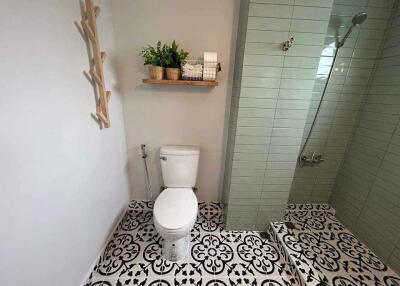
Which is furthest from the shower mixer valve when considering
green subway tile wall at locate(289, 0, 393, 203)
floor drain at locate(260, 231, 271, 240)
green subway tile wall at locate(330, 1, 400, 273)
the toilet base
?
the toilet base

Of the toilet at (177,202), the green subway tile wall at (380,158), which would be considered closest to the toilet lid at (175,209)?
the toilet at (177,202)

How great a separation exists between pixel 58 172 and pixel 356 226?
7.90 feet

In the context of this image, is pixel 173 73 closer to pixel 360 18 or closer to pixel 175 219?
pixel 175 219

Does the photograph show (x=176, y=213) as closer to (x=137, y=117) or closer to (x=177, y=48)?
(x=137, y=117)

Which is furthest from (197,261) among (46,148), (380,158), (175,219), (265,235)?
(380,158)

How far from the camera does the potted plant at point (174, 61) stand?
1386 millimetres

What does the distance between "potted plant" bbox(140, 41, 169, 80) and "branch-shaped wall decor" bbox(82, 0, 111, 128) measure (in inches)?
12.7

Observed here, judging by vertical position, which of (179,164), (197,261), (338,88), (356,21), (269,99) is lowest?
(197,261)

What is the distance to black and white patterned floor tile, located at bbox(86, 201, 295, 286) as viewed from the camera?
1.26m

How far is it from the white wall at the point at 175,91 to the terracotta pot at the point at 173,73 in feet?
0.53

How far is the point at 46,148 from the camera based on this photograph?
2.76 ft

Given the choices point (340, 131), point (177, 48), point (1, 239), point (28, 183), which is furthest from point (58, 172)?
point (340, 131)

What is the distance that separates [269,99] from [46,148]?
4.60 ft

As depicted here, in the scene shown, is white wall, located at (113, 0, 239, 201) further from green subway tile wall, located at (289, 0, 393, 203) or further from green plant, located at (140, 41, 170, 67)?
green subway tile wall, located at (289, 0, 393, 203)
